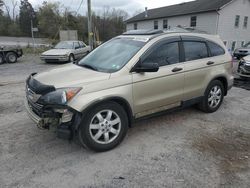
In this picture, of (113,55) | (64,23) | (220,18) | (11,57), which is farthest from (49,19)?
(113,55)

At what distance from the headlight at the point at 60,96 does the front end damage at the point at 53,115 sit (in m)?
0.03

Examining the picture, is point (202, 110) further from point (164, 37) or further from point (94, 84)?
point (94, 84)

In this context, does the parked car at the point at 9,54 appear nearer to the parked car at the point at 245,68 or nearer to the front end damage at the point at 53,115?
the front end damage at the point at 53,115

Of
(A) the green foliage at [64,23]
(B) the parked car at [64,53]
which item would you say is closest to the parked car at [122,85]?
(B) the parked car at [64,53]

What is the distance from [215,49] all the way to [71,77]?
327 cm

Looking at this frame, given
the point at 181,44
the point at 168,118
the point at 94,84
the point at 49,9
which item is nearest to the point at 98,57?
the point at 94,84

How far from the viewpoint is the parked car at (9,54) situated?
538 inches

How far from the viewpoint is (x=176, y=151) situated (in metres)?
Result: 3.45

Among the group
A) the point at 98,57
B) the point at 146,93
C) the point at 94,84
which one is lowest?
the point at 146,93

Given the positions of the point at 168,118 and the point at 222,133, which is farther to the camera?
the point at 168,118

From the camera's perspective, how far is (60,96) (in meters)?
3.01

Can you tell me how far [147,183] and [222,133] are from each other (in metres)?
2.08

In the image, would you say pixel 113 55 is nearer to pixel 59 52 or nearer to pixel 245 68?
pixel 245 68

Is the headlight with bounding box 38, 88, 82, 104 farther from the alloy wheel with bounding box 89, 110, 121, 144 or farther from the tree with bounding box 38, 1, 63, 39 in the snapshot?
the tree with bounding box 38, 1, 63, 39
